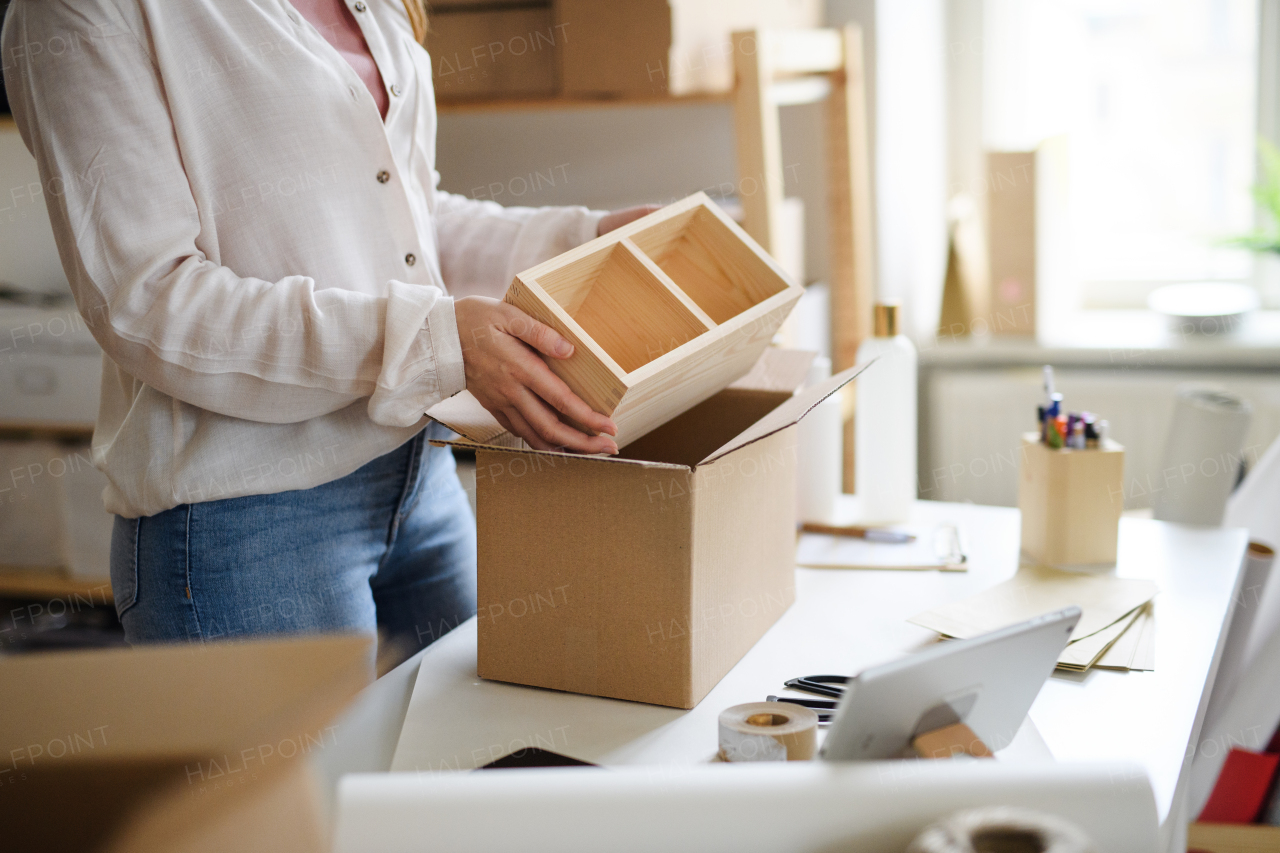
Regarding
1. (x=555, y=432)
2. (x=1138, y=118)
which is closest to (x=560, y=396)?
(x=555, y=432)

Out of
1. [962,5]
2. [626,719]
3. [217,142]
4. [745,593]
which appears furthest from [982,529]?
[962,5]

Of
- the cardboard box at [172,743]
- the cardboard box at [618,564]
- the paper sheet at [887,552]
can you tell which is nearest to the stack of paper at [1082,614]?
the paper sheet at [887,552]

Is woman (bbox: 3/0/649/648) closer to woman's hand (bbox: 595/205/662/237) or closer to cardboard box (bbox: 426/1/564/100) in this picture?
woman's hand (bbox: 595/205/662/237)

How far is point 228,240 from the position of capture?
0.90 m

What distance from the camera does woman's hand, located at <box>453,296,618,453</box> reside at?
0.79m

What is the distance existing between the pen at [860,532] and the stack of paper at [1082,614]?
0.17 metres

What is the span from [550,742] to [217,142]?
55 centimetres

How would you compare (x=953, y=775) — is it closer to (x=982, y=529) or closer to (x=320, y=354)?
(x=320, y=354)

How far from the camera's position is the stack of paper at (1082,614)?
0.91 m

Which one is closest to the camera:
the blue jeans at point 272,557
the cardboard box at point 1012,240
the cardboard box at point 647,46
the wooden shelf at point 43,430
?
the blue jeans at point 272,557

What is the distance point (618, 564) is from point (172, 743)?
45 cm

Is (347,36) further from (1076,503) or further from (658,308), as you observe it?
(1076,503)

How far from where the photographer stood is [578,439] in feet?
2.62

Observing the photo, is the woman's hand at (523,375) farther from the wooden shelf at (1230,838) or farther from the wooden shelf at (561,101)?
the wooden shelf at (561,101)
